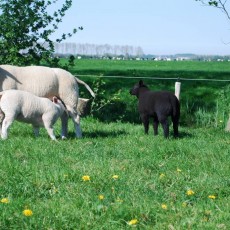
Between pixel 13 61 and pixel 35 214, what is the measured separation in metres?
9.18

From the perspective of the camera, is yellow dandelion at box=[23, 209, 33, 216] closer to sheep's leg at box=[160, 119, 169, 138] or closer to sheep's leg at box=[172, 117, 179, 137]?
sheep's leg at box=[160, 119, 169, 138]

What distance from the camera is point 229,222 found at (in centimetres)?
470

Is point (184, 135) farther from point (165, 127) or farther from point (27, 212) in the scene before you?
point (27, 212)

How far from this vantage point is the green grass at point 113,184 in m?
4.75

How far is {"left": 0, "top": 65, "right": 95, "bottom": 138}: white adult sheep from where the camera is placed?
9.71 metres

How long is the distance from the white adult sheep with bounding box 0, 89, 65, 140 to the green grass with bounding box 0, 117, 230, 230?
0.49 m

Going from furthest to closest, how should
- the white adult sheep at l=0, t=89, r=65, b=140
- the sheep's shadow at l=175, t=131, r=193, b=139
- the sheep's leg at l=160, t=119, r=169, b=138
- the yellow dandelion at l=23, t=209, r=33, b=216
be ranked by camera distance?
the sheep's shadow at l=175, t=131, r=193, b=139 < the sheep's leg at l=160, t=119, r=169, b=138 < the white adult sheep at l=0, t=89, r=65, b=140 < the yellow dandelion at l=23, t=209, r=33, b=216

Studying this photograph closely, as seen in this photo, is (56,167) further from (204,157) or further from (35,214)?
(204,157)

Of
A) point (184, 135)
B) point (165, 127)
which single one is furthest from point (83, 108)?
point (165, 127)

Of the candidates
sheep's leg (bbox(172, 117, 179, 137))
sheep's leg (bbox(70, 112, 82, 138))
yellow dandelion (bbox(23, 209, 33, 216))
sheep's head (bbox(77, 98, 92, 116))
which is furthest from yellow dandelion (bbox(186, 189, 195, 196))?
sheep's head (bbox(77, 98, 92, 116))

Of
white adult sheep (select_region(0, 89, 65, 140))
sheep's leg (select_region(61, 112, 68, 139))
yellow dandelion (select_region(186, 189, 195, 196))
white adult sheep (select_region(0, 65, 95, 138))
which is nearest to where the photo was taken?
yellow dandelion (select_region(186, 189, 195, 196))

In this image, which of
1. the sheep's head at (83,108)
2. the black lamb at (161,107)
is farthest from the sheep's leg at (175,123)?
the sheep's head at (83,108)

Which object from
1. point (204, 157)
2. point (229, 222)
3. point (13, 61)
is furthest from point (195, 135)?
point (229, 222)

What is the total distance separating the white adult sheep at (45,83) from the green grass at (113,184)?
1.20 metres
